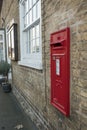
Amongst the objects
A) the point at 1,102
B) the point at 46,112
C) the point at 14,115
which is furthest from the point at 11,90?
the point at 46,112

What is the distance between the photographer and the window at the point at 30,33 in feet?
19.4

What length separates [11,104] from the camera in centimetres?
829

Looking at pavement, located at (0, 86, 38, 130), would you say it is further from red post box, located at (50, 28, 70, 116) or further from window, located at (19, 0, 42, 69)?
red post box, located at (50, 28, 70, 116)

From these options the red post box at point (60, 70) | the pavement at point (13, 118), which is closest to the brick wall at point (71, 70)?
the red post box at point (60, 70)

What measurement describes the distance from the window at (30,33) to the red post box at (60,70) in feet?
3.58

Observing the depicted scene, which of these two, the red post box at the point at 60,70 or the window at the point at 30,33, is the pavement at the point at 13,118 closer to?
the window at the point at 30,33

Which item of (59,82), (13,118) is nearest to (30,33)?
(13,118)

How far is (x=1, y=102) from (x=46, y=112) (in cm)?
412

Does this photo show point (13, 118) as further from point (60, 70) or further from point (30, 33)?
point (60, 70)

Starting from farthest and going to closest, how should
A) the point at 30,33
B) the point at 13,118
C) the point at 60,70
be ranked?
the point at 30,33 < the point at 13,118 < the point at 60,70

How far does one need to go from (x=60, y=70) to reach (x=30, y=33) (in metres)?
3.61

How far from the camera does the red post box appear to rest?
11.4ft

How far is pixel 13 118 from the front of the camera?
658cm

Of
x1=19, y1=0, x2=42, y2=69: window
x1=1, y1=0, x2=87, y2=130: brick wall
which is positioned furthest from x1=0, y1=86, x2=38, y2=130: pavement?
x1=19, y1=0, x2=42, y2=69: window
